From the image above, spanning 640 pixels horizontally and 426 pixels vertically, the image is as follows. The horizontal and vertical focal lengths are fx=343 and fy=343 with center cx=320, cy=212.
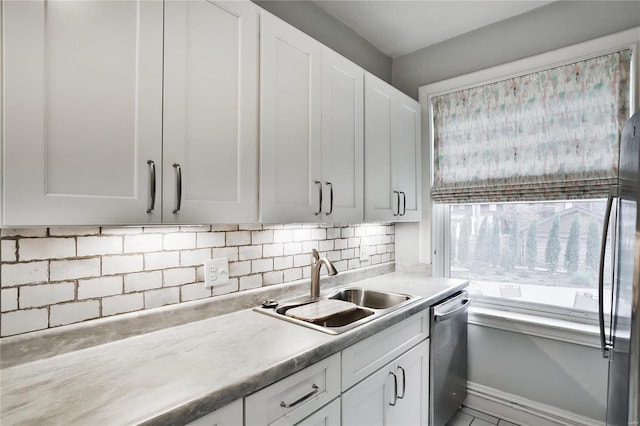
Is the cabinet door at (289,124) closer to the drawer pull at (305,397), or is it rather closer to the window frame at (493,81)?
the drawer pull at (305,397)

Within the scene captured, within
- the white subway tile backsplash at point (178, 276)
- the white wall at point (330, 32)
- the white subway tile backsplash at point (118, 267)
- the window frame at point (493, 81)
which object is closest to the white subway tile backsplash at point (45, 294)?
the white subway tile backsplash at point (118, 267)

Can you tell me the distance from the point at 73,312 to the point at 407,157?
2.14 m

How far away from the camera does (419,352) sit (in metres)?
1.90

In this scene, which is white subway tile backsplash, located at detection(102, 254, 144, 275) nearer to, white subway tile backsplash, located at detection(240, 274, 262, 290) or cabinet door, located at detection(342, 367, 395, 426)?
white subway tile backsplash, located at detection(240, 274, 262, 290)

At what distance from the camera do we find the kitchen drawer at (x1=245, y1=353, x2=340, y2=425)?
1062 mm

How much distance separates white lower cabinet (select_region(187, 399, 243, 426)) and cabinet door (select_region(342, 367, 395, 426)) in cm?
53

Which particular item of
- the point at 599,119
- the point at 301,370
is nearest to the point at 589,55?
the point at 599,119

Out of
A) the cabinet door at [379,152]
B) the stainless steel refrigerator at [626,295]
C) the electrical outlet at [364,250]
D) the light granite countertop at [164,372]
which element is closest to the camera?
the light granite countertop at [164,372]

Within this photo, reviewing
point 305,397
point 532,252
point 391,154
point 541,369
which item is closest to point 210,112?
point 305,397

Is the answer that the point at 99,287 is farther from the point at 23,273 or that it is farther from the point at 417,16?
the point at 417,16

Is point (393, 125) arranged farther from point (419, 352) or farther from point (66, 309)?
point (66, 309)

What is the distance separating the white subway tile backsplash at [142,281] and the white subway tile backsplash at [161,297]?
1.0 inches

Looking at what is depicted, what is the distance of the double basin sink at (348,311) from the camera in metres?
1.54

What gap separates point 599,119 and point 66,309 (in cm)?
291
